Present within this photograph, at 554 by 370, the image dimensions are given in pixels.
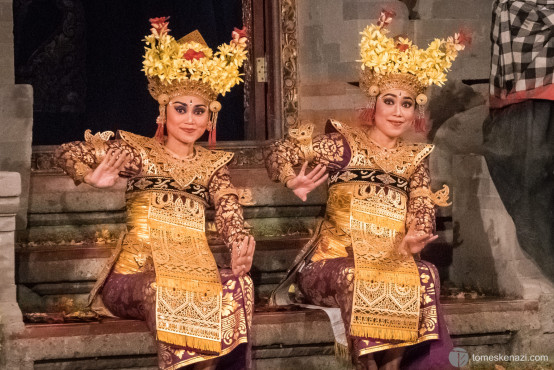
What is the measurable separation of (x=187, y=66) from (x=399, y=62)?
46.7 inches

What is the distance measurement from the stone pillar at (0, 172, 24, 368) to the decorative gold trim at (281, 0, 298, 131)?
9.01 feet

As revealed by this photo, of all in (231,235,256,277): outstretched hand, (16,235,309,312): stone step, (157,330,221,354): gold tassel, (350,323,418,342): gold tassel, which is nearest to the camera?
(157,330,221,354): gold tassel

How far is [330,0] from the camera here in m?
8.69

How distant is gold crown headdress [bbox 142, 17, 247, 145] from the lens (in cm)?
656

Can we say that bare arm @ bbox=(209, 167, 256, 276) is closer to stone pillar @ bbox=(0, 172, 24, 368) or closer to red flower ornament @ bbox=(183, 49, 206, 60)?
red flower ornament @ bbox=(183, 49, 206, 60)

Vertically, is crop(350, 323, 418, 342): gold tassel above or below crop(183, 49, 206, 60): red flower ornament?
below

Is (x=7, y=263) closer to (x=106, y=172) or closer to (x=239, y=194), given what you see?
(x=106, y=172)

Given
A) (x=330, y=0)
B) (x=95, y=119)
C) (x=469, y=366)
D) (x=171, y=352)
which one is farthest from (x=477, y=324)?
(x=95, y=119)

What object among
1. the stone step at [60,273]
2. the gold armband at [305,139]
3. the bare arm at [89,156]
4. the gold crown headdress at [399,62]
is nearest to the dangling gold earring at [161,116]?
the bare arm at [89,156]

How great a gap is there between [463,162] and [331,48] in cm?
131

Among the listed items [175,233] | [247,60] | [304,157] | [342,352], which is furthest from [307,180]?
[247,60]

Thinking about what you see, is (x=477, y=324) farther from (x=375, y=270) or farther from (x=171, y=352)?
(x=171, y=352)

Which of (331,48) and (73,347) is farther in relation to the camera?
(331,48)

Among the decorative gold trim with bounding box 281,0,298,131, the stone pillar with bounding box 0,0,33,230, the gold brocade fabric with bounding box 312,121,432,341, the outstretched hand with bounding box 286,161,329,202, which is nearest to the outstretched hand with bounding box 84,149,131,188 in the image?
the outstretched hand with bounding box 286,161,329,202
